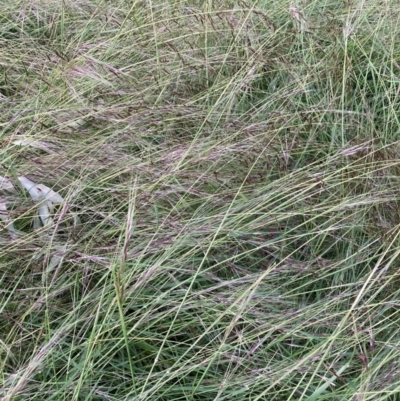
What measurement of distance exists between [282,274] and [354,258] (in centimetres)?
14

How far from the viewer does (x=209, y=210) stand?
129 centimetres

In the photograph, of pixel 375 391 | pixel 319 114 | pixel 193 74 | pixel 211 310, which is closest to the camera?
pixel 375 391

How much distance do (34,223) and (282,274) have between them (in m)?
0.48

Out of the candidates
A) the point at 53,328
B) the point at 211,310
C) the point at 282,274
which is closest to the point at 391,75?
the point at 282,274

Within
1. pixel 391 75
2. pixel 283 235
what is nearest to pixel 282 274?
pixel 283 235

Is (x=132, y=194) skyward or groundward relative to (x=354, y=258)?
skyward

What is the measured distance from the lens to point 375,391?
94 cm

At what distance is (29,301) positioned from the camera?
115 centimetres

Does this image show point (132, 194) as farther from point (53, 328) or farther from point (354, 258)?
point (354, 258)

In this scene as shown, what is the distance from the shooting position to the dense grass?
104 centimetres

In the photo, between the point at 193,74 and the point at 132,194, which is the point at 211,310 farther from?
the point at 193,74

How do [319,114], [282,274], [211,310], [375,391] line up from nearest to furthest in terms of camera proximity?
[375,391]
[211,310]
[282,274]
[319,114]

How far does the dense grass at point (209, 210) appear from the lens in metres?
1.04

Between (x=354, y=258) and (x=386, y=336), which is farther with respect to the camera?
(x=354, y=258)
